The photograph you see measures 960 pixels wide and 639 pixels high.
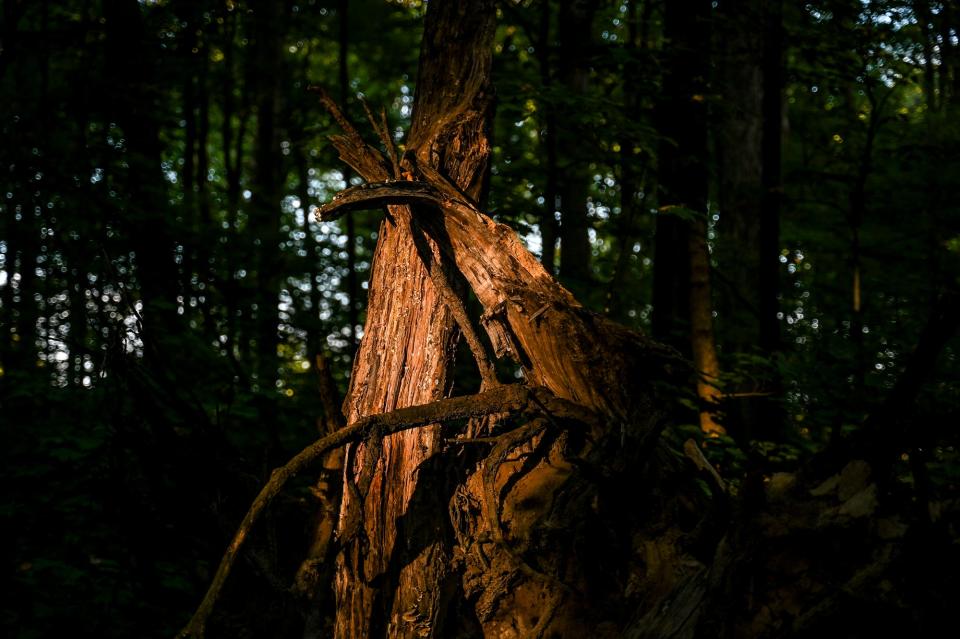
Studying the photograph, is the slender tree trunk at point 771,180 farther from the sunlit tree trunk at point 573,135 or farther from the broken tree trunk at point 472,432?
the broken tree trunk at point 472,432

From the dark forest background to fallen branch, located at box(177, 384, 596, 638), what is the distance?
3.20ft

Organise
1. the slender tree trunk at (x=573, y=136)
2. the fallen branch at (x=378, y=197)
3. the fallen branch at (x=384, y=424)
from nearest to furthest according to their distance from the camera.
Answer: the fallen branch at (x=384, y=424), the fallen branch at (x=378, y=197), the slender tree trunk at (x=573, y=136)

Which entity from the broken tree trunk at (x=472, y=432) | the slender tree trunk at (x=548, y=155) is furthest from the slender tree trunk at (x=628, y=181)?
the broken tree trunk at (x=472, y=432)

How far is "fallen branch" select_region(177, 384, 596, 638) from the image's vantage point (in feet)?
8.77

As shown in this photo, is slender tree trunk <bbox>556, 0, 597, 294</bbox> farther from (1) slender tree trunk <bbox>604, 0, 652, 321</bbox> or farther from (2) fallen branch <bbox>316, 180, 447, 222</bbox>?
(2) fallen branch <bbox>316, 180, 447, 222</bbox>

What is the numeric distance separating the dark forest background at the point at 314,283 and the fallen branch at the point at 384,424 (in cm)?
98

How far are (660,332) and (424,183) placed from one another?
450 cm

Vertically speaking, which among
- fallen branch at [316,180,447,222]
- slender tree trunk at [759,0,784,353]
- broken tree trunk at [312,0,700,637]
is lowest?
broken tree trunk at [312,0,700,637]

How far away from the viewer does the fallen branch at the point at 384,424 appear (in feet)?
8.77

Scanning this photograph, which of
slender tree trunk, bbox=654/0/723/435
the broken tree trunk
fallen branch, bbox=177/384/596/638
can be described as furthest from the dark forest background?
fallen branch, bbox=177/384/596/638

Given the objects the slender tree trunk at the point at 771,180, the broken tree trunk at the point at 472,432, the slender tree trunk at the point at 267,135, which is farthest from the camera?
the slender tree trunk at the point at 267,135

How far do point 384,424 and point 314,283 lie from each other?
308 inches

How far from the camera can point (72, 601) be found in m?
4.79

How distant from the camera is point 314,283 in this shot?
10.5 meters
